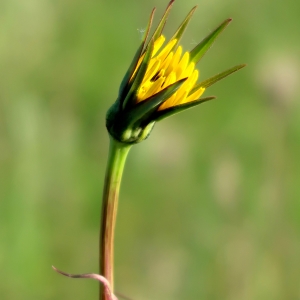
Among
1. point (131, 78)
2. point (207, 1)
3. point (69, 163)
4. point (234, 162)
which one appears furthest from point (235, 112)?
point (131, 78)

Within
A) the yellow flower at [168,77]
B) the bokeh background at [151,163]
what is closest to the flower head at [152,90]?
the yellow flower at [168,77]

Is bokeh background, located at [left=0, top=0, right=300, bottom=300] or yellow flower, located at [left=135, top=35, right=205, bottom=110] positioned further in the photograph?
bokeh background, located at [left=0, top=0, right=300, bottom=300]

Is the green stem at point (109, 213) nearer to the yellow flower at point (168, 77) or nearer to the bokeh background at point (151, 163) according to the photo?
the yellow flower at point (168, 77)

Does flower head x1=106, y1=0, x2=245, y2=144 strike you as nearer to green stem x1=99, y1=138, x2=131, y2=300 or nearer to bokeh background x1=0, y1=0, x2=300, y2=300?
green stem x1=99, y1=138, x2=131, y2=300

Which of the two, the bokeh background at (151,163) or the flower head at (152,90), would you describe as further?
the bokeh background at (151,163)

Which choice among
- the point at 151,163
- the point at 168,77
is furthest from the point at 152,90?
the point at 151,163

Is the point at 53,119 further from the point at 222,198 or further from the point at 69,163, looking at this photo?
the point at 222,198

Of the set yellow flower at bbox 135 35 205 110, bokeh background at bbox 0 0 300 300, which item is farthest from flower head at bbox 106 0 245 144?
bokeh background at bbox 0 0 300 300
